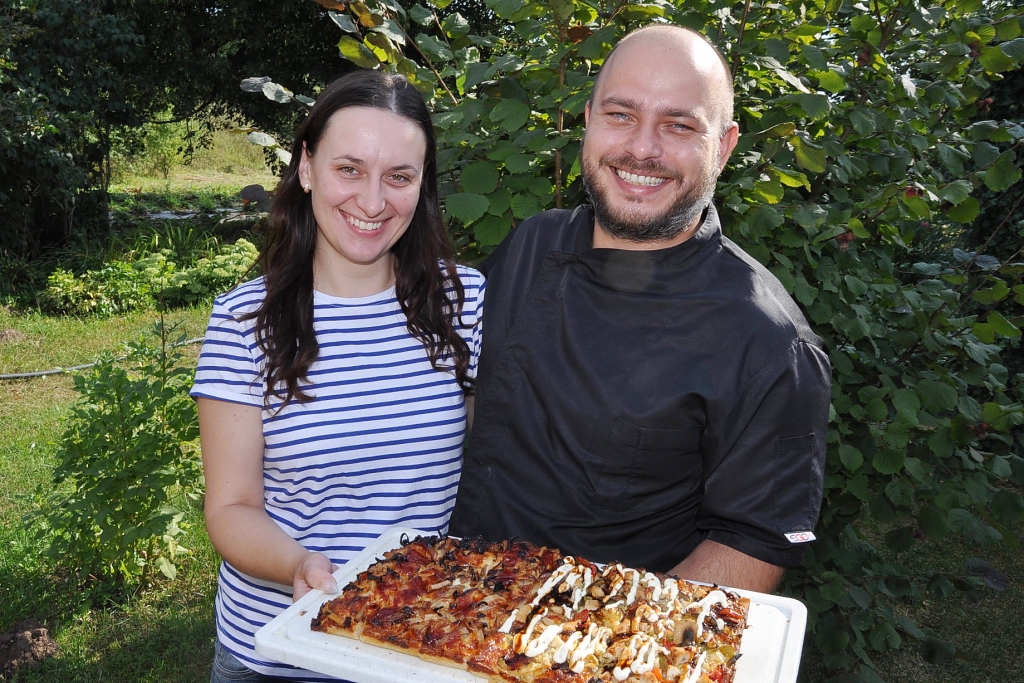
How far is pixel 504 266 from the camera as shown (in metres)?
2.50

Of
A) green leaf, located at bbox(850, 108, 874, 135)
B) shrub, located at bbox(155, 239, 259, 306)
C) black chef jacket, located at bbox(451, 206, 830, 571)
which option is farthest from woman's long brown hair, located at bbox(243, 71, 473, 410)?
shrub, located at bbox(155, 239, 259, 306)

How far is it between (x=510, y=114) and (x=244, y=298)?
1.15 m

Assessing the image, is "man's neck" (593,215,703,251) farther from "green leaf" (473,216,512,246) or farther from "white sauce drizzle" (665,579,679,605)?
"white sauce drizzle" (665,579,679,605)

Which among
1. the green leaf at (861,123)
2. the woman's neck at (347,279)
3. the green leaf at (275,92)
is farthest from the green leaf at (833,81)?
the green leaf at (275,92)

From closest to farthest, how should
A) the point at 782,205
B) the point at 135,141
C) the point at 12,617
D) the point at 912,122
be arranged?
Result: the point at 782,205, the point at 912,122, the point at 12,617, the point at 135,141

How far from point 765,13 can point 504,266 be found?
146cm

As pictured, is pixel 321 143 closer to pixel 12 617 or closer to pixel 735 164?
pixel 735 164

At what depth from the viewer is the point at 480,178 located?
2959 mm

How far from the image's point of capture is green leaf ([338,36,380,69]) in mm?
2992

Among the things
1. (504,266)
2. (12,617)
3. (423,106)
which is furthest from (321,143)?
(12,617)

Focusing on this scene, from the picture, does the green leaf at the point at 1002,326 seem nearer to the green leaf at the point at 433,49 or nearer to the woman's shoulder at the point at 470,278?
the woman's shoulder at the point at 470,278

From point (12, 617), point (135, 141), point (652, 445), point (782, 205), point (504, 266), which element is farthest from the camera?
point (135, 141)

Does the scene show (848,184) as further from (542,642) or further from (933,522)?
(542,642)

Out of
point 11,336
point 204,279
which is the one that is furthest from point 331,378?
point 204,279
